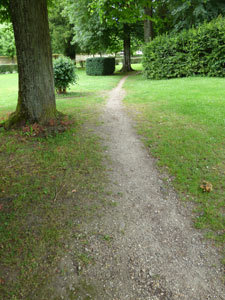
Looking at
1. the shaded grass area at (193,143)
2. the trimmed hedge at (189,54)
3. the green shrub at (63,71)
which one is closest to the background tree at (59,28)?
the trimmed hedge at (189,54)

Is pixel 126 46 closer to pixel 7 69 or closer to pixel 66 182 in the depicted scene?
pixel 7 69

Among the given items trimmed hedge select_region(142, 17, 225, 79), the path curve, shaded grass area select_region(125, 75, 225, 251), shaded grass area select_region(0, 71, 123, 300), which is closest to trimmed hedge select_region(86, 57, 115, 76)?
trimmed hedge select_region(142, 17, 225, 79)

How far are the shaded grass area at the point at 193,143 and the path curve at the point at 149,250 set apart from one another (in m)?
0.32

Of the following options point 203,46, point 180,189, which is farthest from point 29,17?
point 203,46

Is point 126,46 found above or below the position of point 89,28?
below

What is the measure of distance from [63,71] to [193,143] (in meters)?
8.06

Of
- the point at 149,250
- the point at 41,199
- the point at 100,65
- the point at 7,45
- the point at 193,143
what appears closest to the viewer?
the point at 149,250

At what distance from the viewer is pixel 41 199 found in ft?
11.4

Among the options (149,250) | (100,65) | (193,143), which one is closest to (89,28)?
(100,65)

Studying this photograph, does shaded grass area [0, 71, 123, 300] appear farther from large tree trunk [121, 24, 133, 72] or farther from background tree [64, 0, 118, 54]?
large tree trunk [121, 24, 133, 72]

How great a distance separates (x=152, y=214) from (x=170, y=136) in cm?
296

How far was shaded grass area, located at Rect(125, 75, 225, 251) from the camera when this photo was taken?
341cm

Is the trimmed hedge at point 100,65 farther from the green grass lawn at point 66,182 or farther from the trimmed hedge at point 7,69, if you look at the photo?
the green grass lawn at point 66,182

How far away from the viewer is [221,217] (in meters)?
3.16
